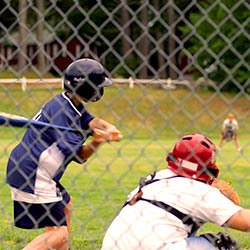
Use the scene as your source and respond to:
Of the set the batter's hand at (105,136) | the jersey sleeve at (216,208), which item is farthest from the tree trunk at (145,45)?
the jersey sleeve at (216,208)

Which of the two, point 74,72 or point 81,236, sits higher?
point 74,72

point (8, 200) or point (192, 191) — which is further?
point (8, 200)

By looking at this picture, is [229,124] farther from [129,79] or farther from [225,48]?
[225,48]

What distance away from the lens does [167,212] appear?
15.0 feet

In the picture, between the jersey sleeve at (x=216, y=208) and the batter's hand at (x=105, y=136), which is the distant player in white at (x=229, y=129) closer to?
the batter's hand at (x=105, y=136)

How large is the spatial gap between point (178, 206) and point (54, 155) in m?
1.83

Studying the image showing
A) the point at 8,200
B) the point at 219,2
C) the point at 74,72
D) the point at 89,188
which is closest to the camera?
the point at 219,2

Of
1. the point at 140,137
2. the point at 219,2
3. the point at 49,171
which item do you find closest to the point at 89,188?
the point at 49,171

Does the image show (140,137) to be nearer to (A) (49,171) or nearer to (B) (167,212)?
(A) (49,171)

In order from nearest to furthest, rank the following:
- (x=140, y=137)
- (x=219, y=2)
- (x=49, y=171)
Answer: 1. (x=219, y=2)
2. (x=49, y=171)
3. (x=140, y=137)

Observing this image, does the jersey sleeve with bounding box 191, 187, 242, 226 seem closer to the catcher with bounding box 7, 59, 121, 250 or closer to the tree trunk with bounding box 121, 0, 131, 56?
the tree trunk with bounding box 121, 0, 131, 56

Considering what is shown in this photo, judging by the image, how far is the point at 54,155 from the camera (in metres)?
6.18

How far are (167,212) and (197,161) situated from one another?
32cm

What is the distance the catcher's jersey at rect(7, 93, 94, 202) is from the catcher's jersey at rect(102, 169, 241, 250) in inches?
53.5
